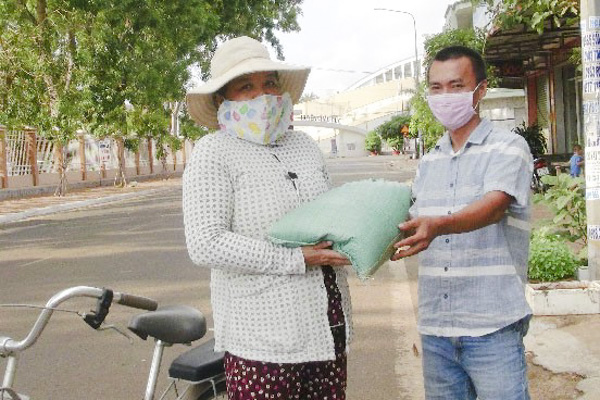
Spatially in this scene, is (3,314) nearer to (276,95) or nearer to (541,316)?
(541,316)

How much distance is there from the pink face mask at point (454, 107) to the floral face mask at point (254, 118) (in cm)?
48

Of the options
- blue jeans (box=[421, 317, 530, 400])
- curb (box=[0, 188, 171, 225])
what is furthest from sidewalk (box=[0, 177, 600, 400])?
curb (box=[0, 188, 171, 225])

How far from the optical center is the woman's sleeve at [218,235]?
7.01ft

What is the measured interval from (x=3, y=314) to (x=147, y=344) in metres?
1.77

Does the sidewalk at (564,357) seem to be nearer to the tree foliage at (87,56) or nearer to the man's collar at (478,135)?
the man's collar at (478,135)

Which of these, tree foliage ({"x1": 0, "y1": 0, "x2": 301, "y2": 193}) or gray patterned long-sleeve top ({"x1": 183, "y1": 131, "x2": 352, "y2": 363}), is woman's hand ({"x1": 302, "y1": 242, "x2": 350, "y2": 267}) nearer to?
gray patterned long-sleeve top ({"x1": 183, "y1": 131, "x2": 352, "y2": 363})

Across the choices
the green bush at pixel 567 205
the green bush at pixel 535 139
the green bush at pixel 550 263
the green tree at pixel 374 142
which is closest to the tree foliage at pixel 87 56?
the green bush at pixel 535 139

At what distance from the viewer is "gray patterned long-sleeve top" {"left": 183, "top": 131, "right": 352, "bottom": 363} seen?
2152 millimetres

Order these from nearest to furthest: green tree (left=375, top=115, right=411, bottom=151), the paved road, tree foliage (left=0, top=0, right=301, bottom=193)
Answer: the paved road < tree foliage (left=0, top=0, right=301, bottom=193) < green tree (left=375, top=115, right=411, bottom=151)

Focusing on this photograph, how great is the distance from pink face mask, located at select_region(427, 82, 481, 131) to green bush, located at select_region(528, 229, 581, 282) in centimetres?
411

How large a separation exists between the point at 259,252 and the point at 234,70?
55cm

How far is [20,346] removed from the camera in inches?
74.4

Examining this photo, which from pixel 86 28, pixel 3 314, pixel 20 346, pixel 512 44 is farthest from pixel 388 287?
pixel 86 28

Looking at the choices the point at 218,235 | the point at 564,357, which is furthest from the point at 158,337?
the point at 564,357
